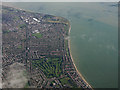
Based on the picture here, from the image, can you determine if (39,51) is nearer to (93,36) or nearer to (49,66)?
(49,66)

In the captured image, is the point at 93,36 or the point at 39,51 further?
the point at 93,36

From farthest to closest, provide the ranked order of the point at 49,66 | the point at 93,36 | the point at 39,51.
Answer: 1. the point at 93,36
2. the point at 39,51
3. the point at 49,66

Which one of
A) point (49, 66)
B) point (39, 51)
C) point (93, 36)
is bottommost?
point (49, 66)

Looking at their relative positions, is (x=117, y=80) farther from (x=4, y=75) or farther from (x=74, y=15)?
(x=74, y=15)

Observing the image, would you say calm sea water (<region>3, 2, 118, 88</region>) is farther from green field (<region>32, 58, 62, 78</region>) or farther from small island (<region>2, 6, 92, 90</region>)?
green field (<region>32, 58, 62, 78</region>)

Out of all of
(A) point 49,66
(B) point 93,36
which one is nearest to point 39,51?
(A) point 49,66

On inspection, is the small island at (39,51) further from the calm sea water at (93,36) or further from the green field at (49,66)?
the calm sea water at (93,36)

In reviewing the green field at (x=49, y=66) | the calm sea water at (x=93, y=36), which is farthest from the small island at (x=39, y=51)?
the calm sea water at (x=93, y=36)
